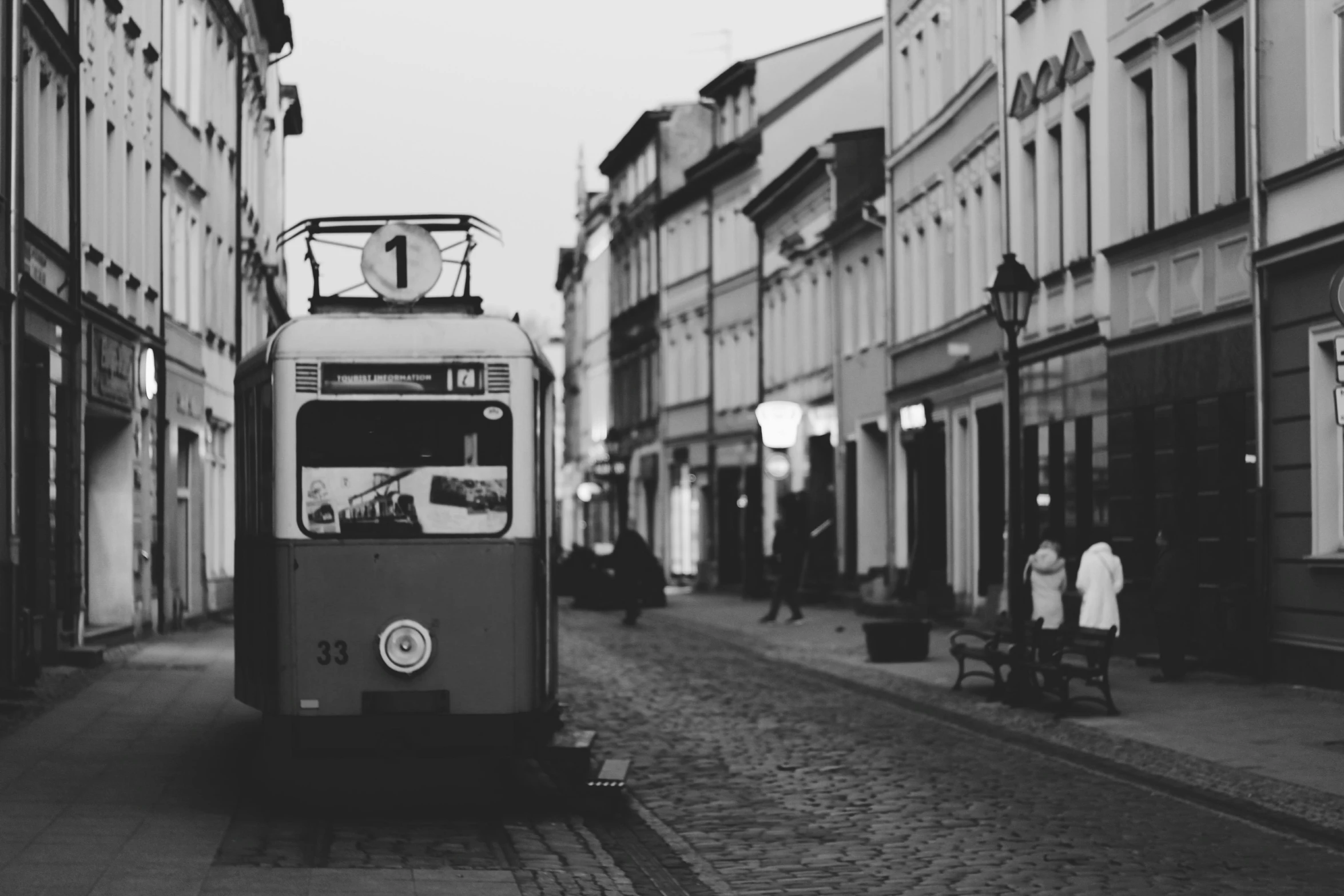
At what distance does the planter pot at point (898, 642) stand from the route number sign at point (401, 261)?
540 inches

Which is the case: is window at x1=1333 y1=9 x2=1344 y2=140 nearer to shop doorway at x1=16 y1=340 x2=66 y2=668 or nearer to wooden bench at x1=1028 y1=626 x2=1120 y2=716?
wooden bench at x1=1028 y1=626 x2=1120 y2=716

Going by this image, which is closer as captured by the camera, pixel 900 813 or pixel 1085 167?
pixel 900 813

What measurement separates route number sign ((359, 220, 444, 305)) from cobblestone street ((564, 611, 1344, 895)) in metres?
3.61

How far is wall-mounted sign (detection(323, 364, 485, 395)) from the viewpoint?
13602mm

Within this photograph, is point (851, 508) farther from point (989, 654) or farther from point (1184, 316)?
point (989, 654)

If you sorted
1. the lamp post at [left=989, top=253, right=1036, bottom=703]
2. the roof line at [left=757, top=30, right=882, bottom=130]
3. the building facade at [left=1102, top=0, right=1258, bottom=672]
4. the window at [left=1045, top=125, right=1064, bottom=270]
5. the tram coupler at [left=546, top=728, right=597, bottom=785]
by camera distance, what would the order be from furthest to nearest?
1. the roof line at [left=757, top=30, right=882, bottom=130]
2. the window at [left=1045, top=125, right=1064, bottom=270]
3. the building facade at [left=1102, top=0, right=1258, bottom=672]
4. the lamp post at [left=989, top=253, right=1036, bottom=703]
5. the tram coupler at [left=546, top=728, right=597, bottom=785]

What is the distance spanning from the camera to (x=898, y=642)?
91.7 feet

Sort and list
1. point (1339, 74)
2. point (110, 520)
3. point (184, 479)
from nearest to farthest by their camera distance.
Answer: point (1339, 74), point (110, 520), point (184, 479)

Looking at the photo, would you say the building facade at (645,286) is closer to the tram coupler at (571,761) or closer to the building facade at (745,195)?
the building facade at (745,195)

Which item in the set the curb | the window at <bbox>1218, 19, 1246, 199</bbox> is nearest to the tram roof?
the curb

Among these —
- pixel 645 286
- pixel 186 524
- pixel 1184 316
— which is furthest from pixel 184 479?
pixel 645 286

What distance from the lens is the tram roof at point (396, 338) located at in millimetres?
13656

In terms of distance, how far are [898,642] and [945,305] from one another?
1289 centimetres

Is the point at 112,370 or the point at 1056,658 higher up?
the point at 112,370
